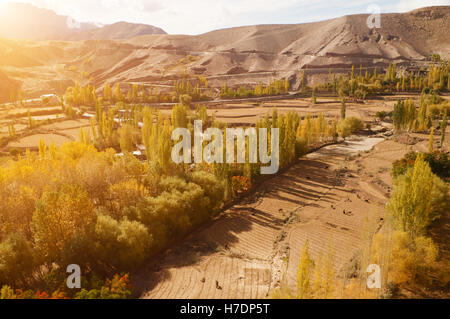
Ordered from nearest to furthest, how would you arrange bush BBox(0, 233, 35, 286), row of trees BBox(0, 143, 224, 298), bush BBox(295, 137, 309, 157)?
bush BBox(0, 233, 35, 286), row of trees BBox(0, 143, 224, 298), bush BBox(295, 137, 309, 157)

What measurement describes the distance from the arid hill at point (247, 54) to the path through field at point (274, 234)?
107 metres

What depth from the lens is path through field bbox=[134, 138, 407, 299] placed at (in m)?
19.0

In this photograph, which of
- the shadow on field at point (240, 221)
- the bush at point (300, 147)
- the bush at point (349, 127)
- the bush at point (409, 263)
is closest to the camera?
the bush at point (409, 263)

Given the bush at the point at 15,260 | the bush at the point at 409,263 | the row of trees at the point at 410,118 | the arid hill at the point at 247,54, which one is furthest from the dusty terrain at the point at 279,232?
the arid hill at the point at 247,54

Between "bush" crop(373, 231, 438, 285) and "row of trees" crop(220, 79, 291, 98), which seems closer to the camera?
"bush" crop(373, 231, 438, 285)

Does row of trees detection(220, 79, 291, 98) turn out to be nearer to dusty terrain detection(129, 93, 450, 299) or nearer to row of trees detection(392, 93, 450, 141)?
row of trees detection(392, 93, 450, 141)

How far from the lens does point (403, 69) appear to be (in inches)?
5148

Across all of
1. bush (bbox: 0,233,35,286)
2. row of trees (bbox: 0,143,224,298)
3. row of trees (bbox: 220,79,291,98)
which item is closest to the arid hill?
row of trees (bbox: 220,79,291,98)

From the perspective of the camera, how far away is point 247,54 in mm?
164625

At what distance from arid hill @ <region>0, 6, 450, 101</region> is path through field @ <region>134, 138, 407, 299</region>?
107m

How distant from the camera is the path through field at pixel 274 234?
19.0 metres

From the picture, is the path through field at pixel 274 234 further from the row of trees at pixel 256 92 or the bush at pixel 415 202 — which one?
the row of trees at pixel 256 92
